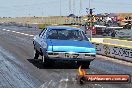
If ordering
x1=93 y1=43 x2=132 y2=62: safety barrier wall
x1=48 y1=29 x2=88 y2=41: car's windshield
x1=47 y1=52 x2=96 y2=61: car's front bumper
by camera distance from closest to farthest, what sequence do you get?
1. x1=47 y1=52 x2=96 y2=61: car's front bumper
2. x1=48 y1=29 x2=88 y2=41: car's windshield
3. x1=93 y1=43 x2=132 y2=62: safety barrier wall

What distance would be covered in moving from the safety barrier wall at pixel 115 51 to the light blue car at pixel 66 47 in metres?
3.35

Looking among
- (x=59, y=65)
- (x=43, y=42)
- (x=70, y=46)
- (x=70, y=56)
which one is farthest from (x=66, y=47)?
(x=59, y=65)

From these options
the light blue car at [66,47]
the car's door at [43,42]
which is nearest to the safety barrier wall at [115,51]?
the light blue car at [66,47]

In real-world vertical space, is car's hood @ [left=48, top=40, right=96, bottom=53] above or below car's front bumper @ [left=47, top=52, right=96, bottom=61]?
above

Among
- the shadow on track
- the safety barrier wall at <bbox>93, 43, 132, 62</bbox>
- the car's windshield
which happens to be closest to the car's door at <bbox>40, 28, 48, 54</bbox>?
the car's windshield

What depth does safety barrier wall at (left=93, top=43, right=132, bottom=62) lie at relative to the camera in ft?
55.5

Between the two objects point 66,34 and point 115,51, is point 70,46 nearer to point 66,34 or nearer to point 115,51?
point 66,34

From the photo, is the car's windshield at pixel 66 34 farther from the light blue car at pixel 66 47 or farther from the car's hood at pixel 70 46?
the car's hood at pixel 70 46

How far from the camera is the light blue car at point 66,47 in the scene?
514 inches

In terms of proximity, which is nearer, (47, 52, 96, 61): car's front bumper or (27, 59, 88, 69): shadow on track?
(47, 52, 96, 61): car's front bumper

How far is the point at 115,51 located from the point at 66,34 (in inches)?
182

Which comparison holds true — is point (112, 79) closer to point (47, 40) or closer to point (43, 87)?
point (43, 87)

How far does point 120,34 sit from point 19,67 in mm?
30462

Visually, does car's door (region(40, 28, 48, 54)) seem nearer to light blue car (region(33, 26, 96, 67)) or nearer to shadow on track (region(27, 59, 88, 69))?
light blue car (region(33, 26, 96, 67))
